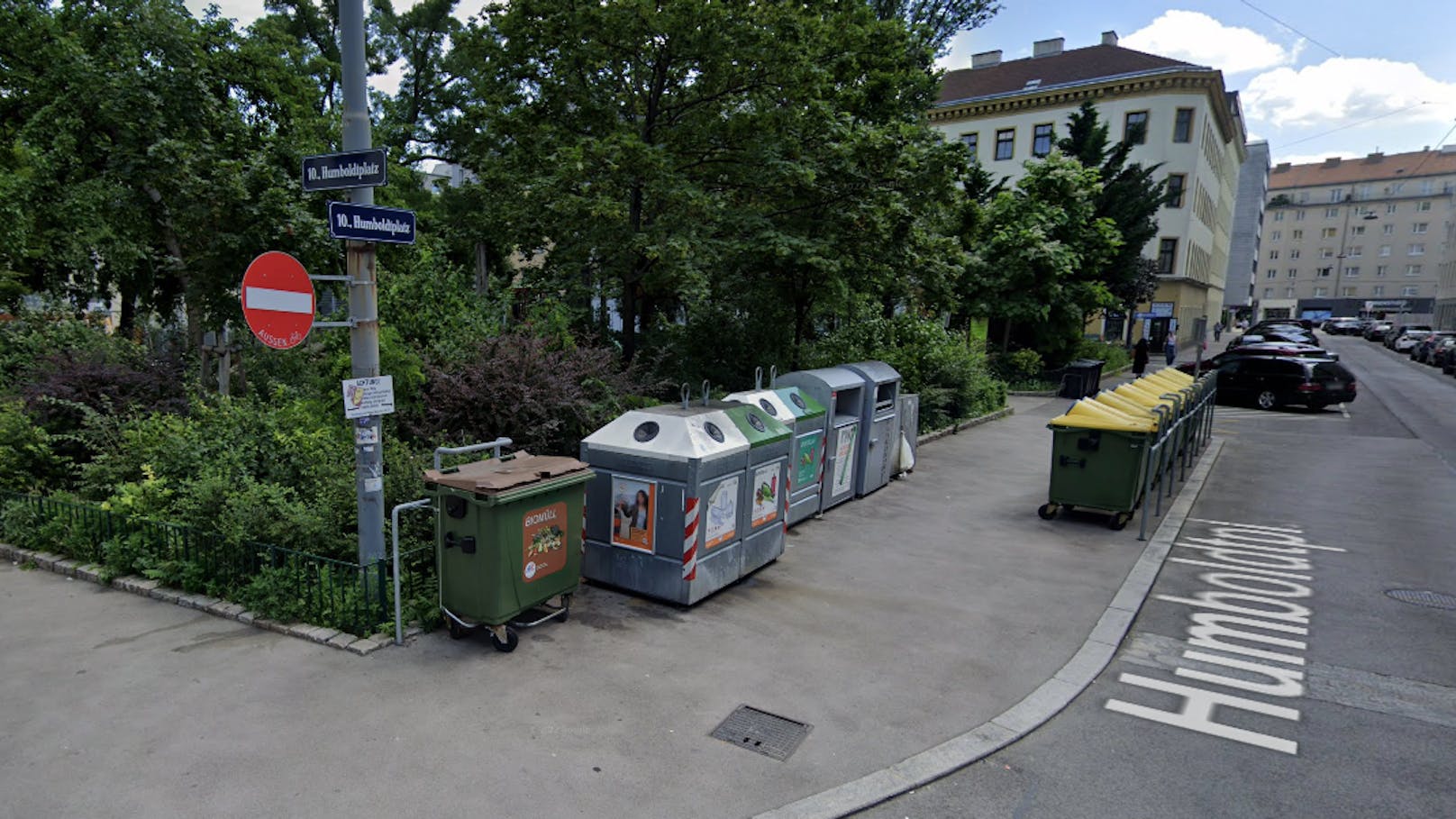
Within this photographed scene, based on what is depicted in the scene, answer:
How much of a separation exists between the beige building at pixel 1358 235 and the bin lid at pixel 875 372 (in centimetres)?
10927

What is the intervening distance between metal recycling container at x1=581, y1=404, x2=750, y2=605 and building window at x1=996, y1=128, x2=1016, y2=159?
47.1 meters

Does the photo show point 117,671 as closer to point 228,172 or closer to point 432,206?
point 228,172

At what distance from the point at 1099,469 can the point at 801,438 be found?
364cm

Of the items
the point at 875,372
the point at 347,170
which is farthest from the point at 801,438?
the point at 347,170

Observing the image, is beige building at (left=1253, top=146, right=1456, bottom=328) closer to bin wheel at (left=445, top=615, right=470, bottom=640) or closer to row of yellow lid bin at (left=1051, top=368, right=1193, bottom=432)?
row of yellow lid bin at (left=1051, top=368, right=1193, bottom=432)

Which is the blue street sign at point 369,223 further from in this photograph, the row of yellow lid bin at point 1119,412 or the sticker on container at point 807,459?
the row of yellow lid bin at point 1119,412

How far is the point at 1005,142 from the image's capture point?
47.9 metres

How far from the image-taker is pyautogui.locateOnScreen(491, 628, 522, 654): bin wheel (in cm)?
530

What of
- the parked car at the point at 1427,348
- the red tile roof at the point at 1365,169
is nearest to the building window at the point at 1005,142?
the parked car at the point at 1427,348

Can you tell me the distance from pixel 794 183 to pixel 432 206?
11489 millimetres

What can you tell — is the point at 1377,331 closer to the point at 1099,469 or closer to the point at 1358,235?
the point at 1358,235

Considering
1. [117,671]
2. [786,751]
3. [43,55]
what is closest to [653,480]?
[786,751]

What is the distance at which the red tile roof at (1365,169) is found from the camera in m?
95.8

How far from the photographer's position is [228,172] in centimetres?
891
